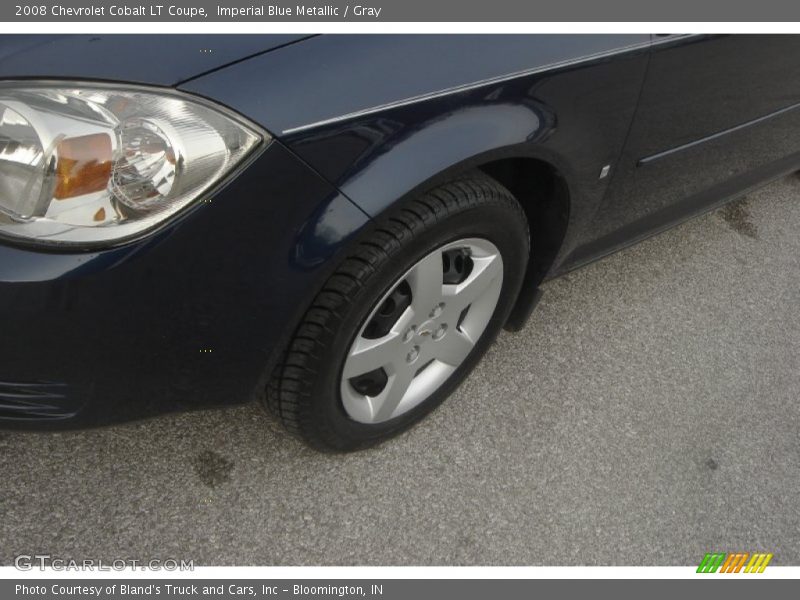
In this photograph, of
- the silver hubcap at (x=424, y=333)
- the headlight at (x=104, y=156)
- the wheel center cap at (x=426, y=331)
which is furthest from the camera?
the wheel center cap at (x=426, y=331)

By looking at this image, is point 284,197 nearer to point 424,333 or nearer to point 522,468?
point 424,333

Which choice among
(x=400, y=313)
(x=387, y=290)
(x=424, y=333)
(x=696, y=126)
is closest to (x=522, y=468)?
(x=424, y=333)

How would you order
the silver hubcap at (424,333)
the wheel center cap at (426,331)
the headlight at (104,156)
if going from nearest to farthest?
1. the headlight at (104,156)
2. the silver hubcap at (424,333)
3. the wheel center cap at (426,331)

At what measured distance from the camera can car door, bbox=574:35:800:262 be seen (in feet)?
5.63

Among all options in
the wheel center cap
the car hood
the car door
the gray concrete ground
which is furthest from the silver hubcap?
the car hood

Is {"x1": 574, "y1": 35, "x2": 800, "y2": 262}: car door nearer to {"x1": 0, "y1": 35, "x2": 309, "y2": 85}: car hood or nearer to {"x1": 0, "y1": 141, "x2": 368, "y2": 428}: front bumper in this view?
{"x1": 0, "y1": 141, "x2": 368, "y2": 428}: front bumper

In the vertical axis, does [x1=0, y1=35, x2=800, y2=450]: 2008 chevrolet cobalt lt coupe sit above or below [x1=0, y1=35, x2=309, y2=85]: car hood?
below

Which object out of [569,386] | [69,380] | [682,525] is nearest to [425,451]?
[569,386]

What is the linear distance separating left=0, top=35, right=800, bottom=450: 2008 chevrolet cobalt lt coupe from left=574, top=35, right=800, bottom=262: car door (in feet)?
0.05

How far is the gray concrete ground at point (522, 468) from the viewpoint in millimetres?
1590

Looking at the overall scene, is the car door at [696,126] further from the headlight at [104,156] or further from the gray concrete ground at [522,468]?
the headlight at [104,156]

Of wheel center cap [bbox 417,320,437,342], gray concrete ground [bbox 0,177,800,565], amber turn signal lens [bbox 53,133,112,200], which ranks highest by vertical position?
amber turn signal lens [bbox 53,133,112,200]

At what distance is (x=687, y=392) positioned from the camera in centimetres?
226

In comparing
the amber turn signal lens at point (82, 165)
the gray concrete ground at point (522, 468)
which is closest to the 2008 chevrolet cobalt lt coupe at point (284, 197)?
the amber turn signal lens at point (82, 165)
